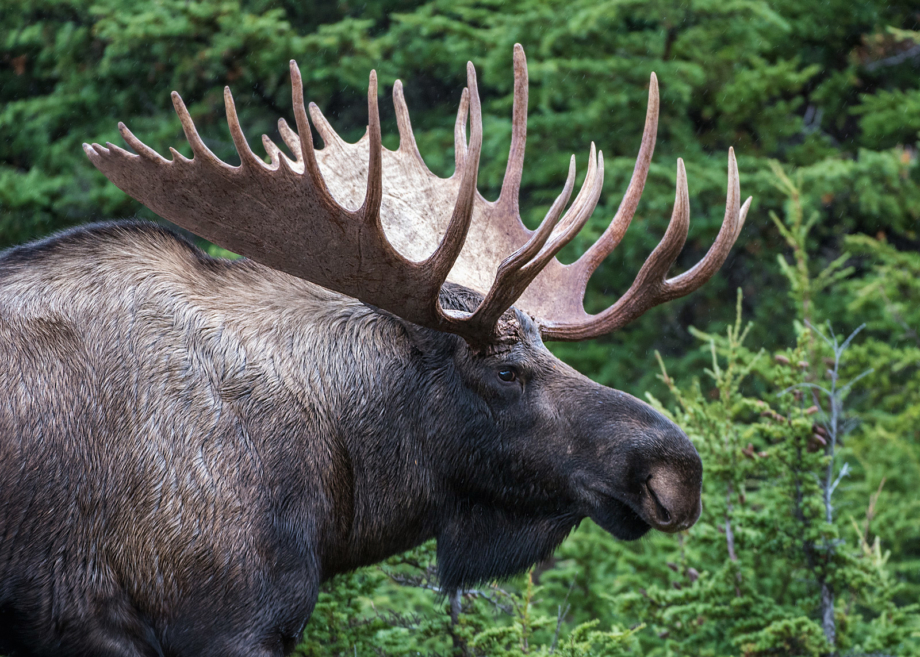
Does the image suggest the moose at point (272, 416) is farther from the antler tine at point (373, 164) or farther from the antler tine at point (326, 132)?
the antler tine at point (326, 132)

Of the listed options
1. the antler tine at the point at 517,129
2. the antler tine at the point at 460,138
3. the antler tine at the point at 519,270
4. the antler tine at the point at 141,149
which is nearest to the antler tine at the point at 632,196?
the antler tine at the point at 517,129

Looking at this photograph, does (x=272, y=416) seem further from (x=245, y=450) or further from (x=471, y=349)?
(x=471, y=349)

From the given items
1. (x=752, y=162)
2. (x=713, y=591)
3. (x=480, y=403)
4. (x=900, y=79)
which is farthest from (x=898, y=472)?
(x=480, y=403)

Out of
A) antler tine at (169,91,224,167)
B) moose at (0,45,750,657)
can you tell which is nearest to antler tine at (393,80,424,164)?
moose at (0,45,750,657)

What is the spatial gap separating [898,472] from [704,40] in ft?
12.5

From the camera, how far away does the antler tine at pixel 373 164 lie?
2697 millimetres

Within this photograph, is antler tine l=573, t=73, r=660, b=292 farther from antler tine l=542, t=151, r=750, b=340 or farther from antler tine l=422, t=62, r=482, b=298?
antler tine l=422, t=62, r=482, b=298

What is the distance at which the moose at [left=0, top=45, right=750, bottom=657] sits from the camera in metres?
2.69

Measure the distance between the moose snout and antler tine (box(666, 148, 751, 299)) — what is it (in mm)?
789

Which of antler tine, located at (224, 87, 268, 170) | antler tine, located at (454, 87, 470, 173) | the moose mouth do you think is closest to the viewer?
antler tine, located at (224, 87, 268, 170)

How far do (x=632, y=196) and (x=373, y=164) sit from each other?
1.28 metres

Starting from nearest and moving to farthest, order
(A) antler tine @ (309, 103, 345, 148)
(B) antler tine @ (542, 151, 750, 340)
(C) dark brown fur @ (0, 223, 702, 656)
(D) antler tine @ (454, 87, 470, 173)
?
(C) dark brown fur @ (0, 223, 702, 656) < (B) antler tine @ (542, 151, 750, 340) < (D) antler tine @ (454, 87, 470, 173) < (A) antler tine @ (309, 103, 345, 148)

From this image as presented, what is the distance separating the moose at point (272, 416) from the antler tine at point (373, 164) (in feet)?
0.04

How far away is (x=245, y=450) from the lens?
2828mm
